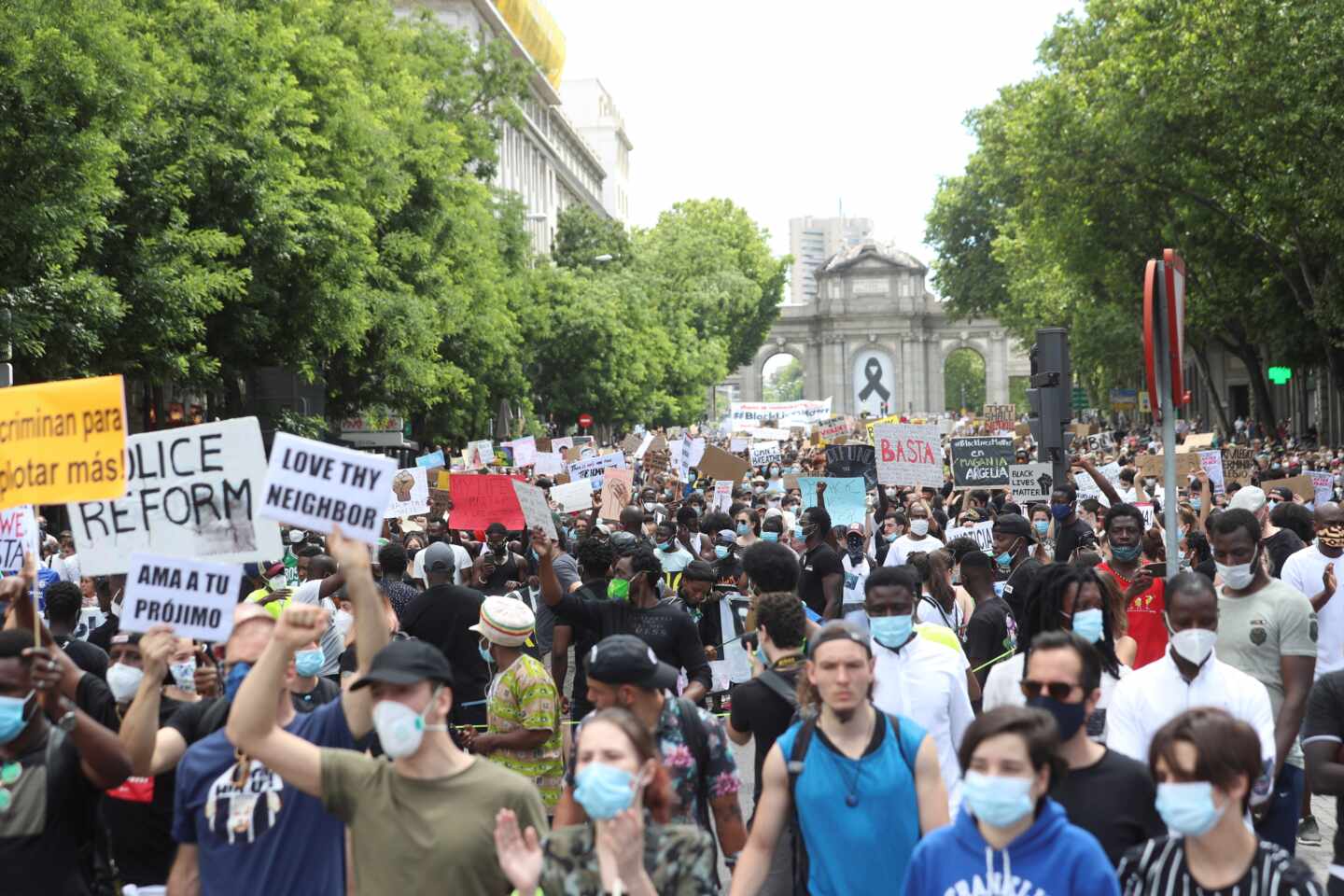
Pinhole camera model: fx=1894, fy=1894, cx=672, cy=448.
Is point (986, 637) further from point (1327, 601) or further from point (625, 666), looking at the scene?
point (625, 666)

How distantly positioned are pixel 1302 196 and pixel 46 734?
26599mm

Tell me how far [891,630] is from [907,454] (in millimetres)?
12693

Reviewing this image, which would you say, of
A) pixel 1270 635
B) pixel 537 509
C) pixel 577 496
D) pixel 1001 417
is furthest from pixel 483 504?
pixel 1001 417

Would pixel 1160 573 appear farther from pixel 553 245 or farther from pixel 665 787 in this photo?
pixel 553 245

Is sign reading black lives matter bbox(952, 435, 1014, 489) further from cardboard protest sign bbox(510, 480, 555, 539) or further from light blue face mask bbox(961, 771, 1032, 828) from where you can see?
light blue face mask bbox(961, 771, 1032, 828)

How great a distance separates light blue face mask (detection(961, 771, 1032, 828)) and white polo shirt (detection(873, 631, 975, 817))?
83.1 inches

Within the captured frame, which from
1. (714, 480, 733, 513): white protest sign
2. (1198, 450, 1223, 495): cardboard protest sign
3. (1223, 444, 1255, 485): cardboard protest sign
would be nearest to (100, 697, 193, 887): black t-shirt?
(1198, 450, 1223, 495): cardboard protest sign

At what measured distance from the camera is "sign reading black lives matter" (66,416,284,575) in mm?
6387

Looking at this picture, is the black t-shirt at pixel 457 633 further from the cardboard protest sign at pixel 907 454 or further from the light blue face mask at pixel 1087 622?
the cardboard protest sign at pixel 907 454

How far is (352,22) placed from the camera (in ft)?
115

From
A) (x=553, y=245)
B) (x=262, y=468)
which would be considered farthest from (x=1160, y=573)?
(x=553, y=245)

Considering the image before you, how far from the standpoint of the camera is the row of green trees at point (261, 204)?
20.5m

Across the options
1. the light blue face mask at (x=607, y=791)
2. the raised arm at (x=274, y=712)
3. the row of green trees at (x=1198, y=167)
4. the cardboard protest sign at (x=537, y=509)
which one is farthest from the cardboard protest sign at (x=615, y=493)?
the light blue face mask at (x=607, y=791)

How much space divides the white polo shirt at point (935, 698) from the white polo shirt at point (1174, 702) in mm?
545
